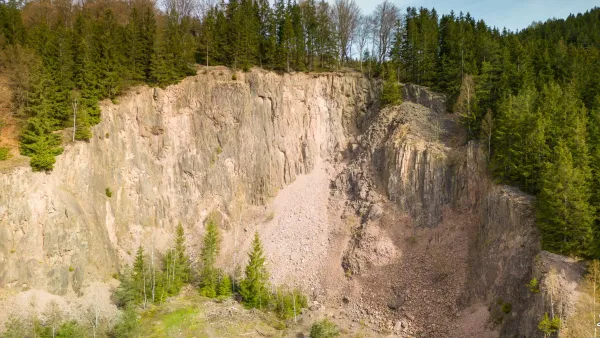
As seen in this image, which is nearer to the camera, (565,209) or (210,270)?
(565,209)

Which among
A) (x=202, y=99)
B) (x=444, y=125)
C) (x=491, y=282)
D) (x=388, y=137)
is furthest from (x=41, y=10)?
(x=491, y=282)

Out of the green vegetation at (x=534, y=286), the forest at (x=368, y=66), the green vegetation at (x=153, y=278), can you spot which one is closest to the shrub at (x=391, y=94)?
the forest at (x=368, y=66)

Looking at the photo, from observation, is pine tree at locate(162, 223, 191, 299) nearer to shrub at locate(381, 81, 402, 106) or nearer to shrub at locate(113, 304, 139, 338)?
shrub at locate(113, 304, 139, 338)

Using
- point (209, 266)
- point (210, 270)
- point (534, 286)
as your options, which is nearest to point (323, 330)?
point (210, 270)

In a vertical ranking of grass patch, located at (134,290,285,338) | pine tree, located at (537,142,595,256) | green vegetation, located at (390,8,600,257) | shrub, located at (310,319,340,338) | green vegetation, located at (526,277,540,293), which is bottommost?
grass patch, located at (134,290,285,338)

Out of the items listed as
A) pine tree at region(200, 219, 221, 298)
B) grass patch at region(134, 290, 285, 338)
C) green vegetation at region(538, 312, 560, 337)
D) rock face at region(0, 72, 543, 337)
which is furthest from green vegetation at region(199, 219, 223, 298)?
green vegetation at region(538, 312, 560, 337)

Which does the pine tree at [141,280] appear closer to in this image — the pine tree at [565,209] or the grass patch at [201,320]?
the grass patch at [201,320]

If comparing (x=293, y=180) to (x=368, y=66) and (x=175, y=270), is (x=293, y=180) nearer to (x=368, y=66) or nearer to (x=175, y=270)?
(x=175, y=270)

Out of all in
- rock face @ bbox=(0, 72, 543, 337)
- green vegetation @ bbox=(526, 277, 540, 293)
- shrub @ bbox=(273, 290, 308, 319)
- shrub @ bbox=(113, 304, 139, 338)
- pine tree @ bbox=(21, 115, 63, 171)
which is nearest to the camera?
green vegetation @ bbox=(526, 277, 540, 293)
